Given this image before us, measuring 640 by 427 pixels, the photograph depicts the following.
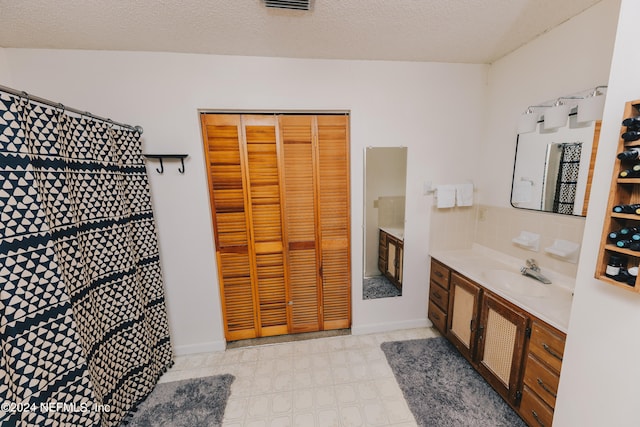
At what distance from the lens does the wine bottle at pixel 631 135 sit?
33.4 inches

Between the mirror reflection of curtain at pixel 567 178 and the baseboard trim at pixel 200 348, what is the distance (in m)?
2.84

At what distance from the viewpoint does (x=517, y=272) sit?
5.98 feet

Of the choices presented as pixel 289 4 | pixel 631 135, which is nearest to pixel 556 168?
pixel 631 135

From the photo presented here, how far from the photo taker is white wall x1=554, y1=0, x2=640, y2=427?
36.2 inches

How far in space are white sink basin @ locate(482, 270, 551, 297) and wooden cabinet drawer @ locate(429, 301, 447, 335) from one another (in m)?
0.54

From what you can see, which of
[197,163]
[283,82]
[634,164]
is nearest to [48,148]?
[197,163]

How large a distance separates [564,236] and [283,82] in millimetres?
2278

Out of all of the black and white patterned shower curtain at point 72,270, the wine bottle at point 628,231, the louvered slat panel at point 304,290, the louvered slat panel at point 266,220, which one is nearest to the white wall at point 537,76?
the wine bottle at point 628,231

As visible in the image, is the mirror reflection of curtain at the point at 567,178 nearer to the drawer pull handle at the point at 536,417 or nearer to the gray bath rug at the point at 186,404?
the drawer pull handle at the point at 536,417

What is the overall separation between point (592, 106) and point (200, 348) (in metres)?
3.29

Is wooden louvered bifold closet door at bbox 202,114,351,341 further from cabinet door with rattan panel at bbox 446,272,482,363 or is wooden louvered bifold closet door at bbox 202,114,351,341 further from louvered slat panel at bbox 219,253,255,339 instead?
cabinet door with rattan panel at bbox 446,272,482,363

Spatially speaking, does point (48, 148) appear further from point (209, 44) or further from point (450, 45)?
point (450, 45)

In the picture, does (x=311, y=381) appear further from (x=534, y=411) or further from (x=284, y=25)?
(x=284, y=25)

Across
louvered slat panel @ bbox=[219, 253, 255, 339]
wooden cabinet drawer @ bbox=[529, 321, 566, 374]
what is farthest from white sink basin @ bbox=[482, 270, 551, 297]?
louvered slat panel @ bbox=[219, 253, 255, 339]
